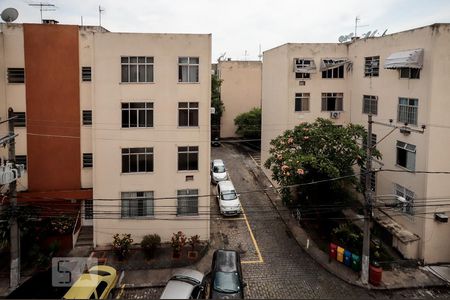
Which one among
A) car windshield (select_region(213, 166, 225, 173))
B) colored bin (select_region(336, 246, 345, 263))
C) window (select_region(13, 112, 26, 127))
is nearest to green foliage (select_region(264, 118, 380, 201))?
colored bin (select_region(336, 246, 345, 263))

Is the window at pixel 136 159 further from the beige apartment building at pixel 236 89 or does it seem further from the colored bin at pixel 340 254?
the beige apartment building at pixel 236 89

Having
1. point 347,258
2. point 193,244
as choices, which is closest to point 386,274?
point 347,258

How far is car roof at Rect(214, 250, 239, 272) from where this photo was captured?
629 inches

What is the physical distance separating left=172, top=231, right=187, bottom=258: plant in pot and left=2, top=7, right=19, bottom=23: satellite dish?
12.8 m

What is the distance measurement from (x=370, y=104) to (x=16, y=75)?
19376 mm

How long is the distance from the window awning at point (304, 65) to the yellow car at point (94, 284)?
55.9 feet

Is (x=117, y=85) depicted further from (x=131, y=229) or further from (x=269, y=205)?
(x=269, y=205)

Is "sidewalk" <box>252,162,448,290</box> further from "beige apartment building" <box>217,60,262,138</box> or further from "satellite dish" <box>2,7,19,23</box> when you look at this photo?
"beige apartment building" <box>217,60,262,138</box>

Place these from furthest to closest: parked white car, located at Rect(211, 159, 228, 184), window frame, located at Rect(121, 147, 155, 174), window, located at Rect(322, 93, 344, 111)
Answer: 1. parked white car, located at Rect(211, 159, 228, 184)
2. window, located at Rect(322, 93, 344, 111)
3. window frame, located at Rect(121, 147, 155, 174)

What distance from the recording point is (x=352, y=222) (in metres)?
22.5

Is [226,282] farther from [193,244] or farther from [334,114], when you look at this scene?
[334,114]

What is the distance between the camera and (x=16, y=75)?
1923 cm

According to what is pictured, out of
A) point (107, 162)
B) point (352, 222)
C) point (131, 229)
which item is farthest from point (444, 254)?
point (107, 162)

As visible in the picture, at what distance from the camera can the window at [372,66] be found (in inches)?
928
